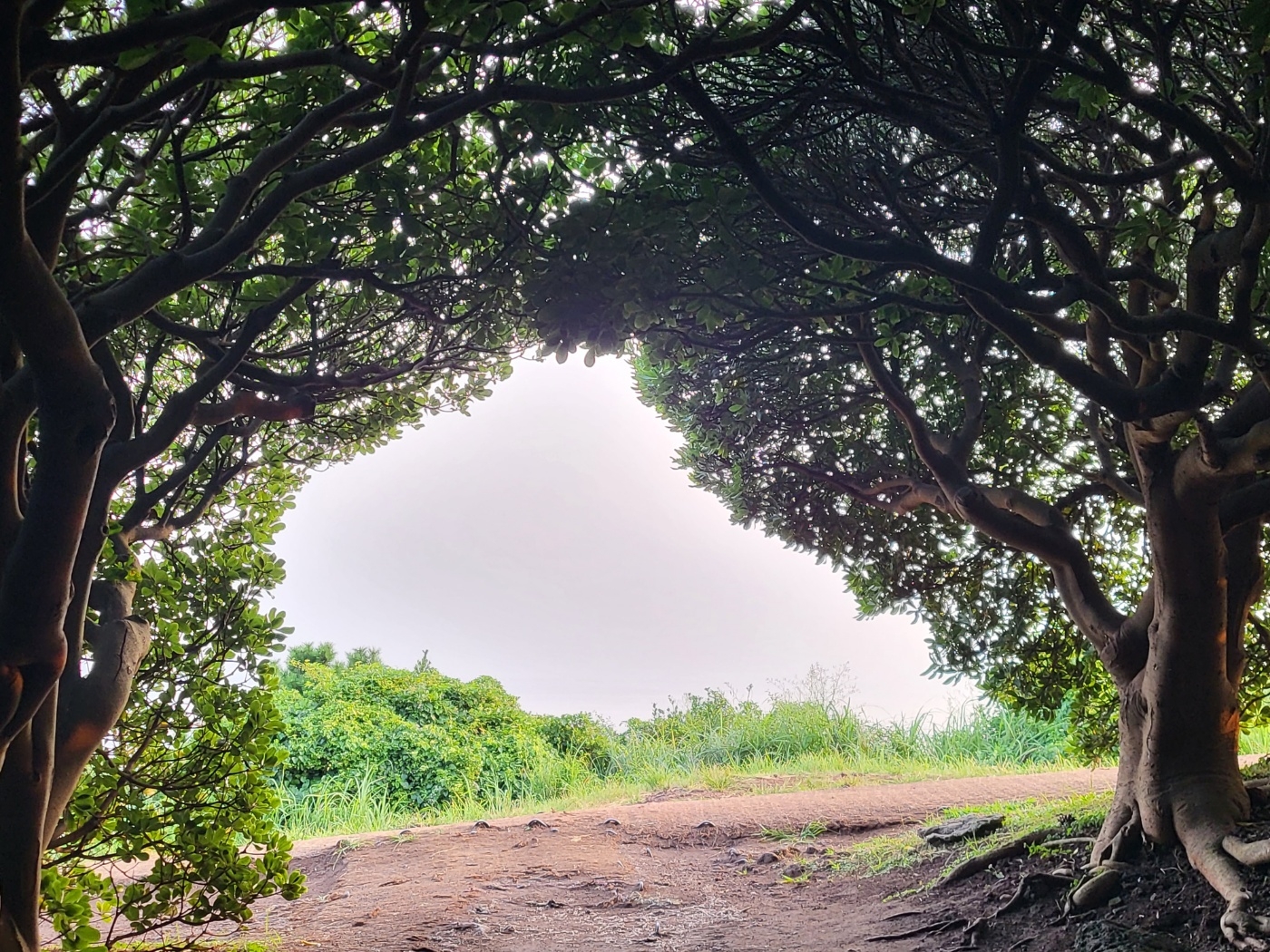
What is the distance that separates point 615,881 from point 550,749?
23.1 ft

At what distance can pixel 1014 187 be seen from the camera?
3107 mm

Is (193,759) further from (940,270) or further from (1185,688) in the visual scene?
(1185,688)

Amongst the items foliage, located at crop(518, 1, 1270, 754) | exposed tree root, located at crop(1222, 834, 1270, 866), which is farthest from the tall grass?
exposed tree root, located at crop(1222, 834, 1270, 866)

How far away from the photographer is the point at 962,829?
6172mm

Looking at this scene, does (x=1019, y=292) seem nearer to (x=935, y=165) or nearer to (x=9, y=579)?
(x=935, y=165)

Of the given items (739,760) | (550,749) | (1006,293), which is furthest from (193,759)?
(550,749)

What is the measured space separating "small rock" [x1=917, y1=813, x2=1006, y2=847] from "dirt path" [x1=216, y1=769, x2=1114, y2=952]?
0.69m

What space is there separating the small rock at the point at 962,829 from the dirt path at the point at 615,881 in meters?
0.69

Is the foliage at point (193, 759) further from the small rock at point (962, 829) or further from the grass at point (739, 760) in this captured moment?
the grass at point (739, 760)

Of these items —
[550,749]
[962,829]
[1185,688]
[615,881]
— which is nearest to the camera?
[1185,688]

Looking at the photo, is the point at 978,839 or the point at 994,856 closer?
the point at 994,856

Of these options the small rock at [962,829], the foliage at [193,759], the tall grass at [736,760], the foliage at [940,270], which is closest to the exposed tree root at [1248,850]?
the foliage at [940,270]

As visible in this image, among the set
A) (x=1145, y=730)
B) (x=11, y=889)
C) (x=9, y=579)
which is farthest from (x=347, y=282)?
(x=1145, y=730)

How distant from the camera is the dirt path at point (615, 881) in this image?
5.08m
